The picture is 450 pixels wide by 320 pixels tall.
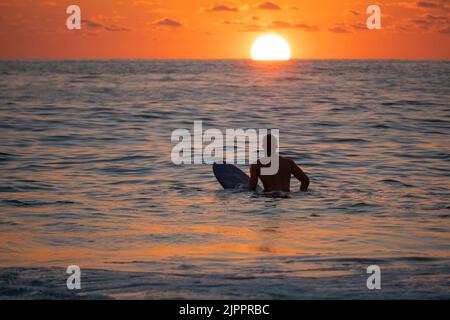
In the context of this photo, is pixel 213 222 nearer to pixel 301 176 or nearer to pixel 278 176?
pixel 278 176

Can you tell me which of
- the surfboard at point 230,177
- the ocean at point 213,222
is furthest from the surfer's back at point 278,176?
the surfboard at point 230,177

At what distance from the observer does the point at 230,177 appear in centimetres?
1392

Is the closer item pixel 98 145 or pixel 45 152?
pixel 45 152

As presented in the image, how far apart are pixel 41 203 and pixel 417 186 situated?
7.95 meters

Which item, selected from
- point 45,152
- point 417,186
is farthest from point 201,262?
point 45,152

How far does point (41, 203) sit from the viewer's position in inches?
479

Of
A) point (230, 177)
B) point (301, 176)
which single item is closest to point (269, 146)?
point (301, 176)

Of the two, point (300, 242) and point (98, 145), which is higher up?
point (98, 145)

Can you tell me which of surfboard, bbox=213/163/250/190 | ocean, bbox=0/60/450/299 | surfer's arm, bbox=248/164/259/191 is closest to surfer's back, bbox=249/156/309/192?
surfer's arm, bbox=248/164/259/191

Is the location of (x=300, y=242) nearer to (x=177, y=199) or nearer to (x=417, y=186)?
Result: (x=177, y=199)

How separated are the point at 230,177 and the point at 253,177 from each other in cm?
116

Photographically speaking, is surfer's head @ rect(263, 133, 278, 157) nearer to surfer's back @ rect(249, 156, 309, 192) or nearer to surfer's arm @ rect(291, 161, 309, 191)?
surfer's back @ rect(249, 156, 309, 192)
